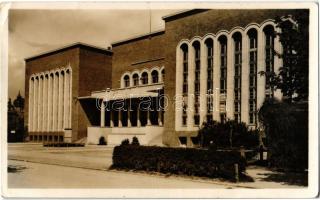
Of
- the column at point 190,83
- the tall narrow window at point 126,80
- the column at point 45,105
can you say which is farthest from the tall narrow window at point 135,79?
the column at point 190,83

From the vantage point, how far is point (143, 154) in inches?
688

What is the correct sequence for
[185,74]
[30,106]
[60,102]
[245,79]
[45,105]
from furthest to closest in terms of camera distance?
[30,106], [45,105], [60,102], [185,74], [245,79]

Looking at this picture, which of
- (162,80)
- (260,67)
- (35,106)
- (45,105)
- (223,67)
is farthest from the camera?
(35,106)

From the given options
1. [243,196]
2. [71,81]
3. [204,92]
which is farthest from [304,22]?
[71,81]

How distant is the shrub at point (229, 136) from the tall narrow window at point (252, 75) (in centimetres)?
762

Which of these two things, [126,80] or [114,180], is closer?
[114,180]

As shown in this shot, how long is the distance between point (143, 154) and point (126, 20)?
735 centimetres

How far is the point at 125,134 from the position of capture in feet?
144

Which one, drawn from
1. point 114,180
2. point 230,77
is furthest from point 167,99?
point 114,180

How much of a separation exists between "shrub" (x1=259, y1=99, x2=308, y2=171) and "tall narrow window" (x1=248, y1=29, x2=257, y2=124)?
56.7 ft

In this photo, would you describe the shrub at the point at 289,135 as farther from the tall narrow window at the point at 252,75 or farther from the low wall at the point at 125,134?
the low wall at the point at 125,134

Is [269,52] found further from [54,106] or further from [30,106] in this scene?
[30,106]

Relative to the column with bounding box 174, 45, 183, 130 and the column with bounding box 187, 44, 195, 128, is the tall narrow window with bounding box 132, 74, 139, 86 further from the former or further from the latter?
the column with bounding box 187, 44, 195, 128

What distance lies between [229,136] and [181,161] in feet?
26.4
